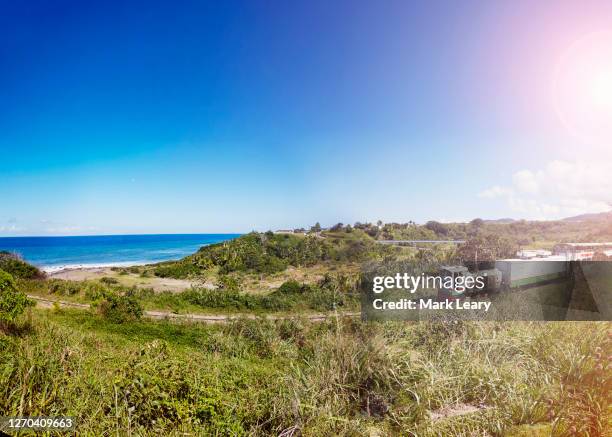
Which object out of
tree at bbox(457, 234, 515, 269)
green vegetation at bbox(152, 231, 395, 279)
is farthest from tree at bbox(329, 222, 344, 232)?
tree at bbox(457, 234, 515, 269)

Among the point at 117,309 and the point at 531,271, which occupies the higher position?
the point at 531,271

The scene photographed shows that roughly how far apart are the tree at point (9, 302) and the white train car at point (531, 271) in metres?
13.6

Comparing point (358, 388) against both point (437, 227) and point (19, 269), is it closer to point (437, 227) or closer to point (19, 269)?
point (19, 269)

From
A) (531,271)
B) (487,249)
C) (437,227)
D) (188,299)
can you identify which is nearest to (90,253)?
(188,299)

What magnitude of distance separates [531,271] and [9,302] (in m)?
15.2

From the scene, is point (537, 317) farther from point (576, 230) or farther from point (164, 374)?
point (576, 230)

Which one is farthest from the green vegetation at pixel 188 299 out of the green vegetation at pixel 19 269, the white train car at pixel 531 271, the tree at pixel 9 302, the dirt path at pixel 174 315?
the white train car at pixel 531 271

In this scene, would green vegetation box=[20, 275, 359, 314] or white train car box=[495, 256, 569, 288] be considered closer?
white train car box=[495, 256, 569, 288]

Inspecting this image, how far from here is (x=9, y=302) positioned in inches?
279

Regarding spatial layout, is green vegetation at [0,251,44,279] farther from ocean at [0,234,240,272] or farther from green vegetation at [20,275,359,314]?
ocean at [0,234,240,272]

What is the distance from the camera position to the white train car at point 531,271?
35.1 feet

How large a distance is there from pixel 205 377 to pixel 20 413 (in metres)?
A: 1.45

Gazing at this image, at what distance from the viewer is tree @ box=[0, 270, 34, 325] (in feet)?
21.8

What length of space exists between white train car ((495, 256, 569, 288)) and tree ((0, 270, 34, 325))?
1356 centimetres
